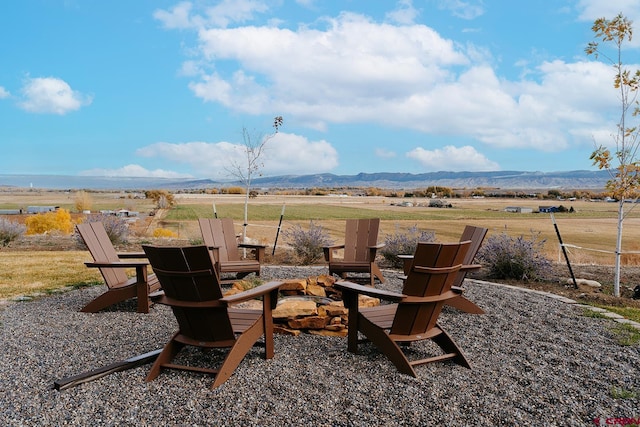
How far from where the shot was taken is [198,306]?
3.39 meters

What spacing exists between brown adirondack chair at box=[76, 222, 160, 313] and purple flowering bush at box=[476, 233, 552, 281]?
17.3 ft

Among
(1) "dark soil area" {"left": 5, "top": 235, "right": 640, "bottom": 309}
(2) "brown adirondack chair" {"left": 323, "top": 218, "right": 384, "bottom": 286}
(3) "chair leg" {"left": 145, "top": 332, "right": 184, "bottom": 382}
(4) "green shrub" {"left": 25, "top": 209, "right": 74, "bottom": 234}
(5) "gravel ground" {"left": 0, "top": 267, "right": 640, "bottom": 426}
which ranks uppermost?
(2) "brown adirondack chair" {"left": 323, "top": 218, "right": 384, "bottom": 286}

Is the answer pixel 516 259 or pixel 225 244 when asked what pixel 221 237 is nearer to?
pixel 225 244

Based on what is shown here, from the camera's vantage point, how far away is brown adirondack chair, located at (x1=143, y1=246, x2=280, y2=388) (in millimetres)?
3346

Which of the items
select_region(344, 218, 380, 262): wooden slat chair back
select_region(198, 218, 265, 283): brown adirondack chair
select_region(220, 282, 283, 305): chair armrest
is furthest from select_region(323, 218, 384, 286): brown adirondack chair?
select_region(220, 282, 283, 305): chair armrest

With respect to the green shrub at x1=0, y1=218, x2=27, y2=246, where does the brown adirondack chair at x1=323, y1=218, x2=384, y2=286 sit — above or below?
above

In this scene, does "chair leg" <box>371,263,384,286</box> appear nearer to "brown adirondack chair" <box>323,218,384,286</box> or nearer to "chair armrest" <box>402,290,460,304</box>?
"brown adirondack chair" <box>323,218,384,286</box>

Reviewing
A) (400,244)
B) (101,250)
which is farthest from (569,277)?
(101,250)

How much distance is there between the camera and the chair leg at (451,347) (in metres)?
3.81

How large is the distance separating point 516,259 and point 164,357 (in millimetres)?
6034

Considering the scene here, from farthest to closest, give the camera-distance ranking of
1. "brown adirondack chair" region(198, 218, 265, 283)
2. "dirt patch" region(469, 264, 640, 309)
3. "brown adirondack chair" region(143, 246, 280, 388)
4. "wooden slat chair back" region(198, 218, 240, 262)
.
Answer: "wooden slat chair back" region(198, 218, 240, 262) < "brown adirondack chair" region(198, 218, 265, 283) < "dirt patch" region(469, 264, 640, 309) < "brown adirondack chair" region(143, 246, 280, 388)

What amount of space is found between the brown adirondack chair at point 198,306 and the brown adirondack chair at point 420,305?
95 centimetres

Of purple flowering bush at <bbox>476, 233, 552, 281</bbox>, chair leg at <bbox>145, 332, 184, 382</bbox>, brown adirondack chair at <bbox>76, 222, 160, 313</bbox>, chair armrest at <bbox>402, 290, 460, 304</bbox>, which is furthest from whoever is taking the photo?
purple flowering bush at <bbox>476, 233, 552, 281</bbox>

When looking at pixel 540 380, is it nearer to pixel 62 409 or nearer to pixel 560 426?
pixel 560 426
